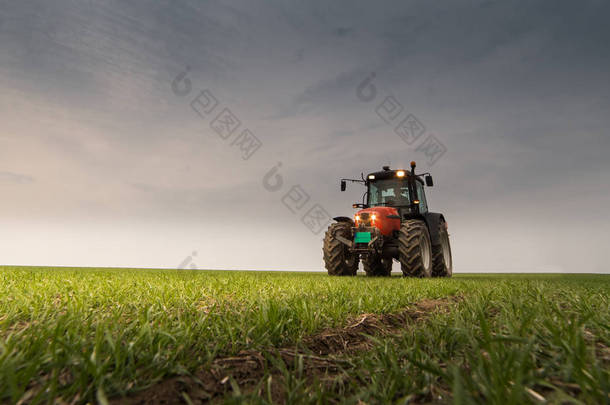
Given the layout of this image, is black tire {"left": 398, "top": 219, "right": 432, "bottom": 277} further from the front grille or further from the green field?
the green field

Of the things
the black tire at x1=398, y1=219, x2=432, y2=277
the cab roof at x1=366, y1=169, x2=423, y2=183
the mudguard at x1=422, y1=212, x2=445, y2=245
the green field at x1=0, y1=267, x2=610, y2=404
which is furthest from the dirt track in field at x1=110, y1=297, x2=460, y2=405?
the mudguard at x1=422, y1=212, x2=445, y2=245

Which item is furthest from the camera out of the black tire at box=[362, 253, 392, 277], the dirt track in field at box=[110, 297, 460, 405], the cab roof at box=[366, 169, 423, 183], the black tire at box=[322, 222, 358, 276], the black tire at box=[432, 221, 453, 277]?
the black tire at box=[362, 253, 392, 277]

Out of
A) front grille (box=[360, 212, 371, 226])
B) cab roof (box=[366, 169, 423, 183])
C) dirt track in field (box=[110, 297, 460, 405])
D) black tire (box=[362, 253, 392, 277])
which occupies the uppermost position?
cab roof (box=[366, 169, 423, 183])

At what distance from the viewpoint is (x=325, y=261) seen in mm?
10484

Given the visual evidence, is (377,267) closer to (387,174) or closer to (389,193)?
(389,193)

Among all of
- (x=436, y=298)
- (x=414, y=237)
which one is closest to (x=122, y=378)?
(x=436, y=298)

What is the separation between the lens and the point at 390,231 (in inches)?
408

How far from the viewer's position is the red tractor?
956 centimetres

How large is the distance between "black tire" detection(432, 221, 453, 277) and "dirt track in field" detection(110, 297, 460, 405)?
9730 mm

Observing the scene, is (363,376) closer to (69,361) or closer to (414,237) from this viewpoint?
(69,361)

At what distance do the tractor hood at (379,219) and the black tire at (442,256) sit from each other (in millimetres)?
2394

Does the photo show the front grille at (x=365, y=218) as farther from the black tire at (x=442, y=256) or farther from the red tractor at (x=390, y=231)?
the black tire at (x=442, y=256)

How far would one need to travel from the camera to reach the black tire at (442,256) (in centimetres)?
1184

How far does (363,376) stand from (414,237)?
8.27 meters
